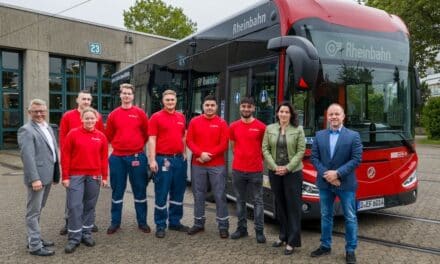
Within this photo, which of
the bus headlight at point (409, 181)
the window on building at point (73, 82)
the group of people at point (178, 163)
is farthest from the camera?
the window on building at point (73, 82)

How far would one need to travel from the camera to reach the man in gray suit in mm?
4934

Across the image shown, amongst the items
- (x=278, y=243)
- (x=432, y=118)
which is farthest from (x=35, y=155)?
(x=432, y=118)

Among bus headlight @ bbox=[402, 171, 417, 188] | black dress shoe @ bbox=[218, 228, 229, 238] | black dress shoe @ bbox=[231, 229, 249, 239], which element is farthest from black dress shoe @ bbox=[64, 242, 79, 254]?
bus headlight @ bbox=[402, 171, 417, 188]

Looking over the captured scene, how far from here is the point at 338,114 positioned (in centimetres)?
479

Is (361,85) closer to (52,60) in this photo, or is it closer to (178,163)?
(178,163)

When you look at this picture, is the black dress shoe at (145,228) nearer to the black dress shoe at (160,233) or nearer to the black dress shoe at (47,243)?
the black dress shoe at (160,233)

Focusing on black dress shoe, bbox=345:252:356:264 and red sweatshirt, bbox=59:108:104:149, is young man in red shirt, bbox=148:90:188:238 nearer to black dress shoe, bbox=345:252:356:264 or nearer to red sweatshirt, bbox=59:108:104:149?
red sweatshirt, bbox=59:108:104:149

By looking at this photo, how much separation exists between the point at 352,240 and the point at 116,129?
3218mm

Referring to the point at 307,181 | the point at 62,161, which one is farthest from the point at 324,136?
the point at 62,161

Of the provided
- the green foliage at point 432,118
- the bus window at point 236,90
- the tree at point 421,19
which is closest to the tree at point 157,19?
the tree at point 421,19

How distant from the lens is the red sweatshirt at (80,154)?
5.24 m

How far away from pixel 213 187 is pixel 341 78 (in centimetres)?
216

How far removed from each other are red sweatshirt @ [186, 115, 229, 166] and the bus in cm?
72

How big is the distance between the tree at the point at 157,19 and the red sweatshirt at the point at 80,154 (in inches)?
1730
